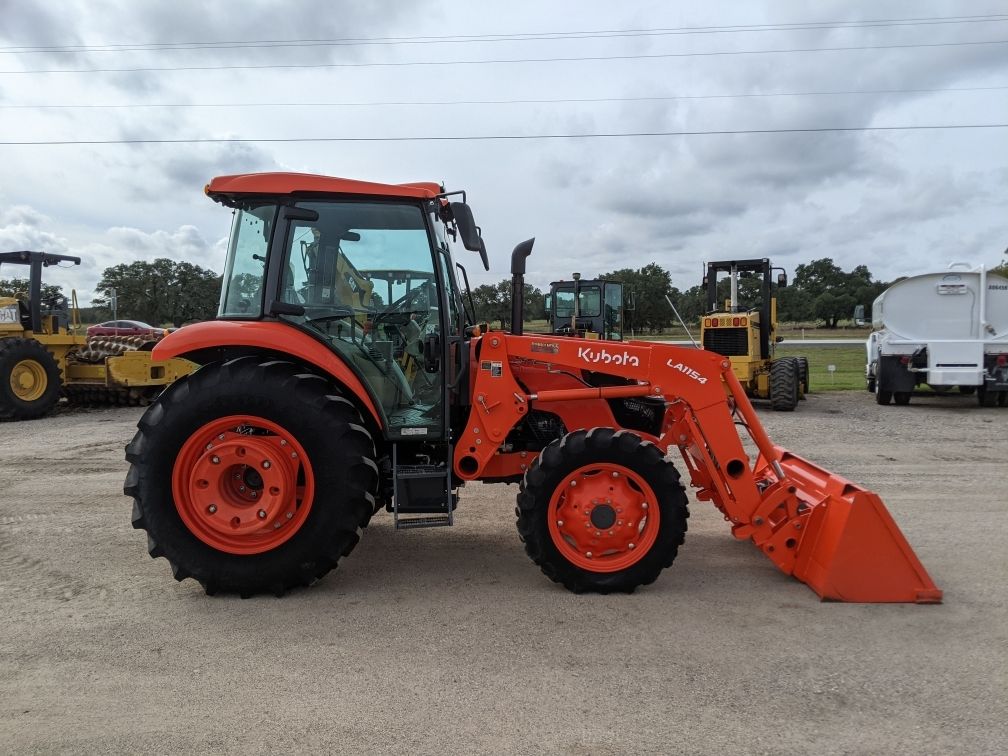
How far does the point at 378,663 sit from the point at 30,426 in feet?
35.3

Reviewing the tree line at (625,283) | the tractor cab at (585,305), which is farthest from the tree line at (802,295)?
the tractor cab at (585,305)

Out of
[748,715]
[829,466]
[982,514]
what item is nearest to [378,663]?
[748,715]

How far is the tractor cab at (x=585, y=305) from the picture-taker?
15680 millimetres

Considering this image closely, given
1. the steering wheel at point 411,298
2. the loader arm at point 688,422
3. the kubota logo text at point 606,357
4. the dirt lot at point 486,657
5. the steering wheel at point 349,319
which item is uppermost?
the steering wheel at point 411,298

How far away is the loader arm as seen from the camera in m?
4.15

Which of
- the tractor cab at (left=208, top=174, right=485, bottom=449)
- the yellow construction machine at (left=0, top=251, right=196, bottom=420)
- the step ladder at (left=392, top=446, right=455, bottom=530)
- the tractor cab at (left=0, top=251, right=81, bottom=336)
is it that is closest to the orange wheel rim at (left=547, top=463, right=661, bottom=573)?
the step ladder at (left=392, top=446, right=455, bottom=530)

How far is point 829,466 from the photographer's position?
307 inches

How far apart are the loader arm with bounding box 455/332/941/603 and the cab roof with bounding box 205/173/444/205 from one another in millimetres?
1149

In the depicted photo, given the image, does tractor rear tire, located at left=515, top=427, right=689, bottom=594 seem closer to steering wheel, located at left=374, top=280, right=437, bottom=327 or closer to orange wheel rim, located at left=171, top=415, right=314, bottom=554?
steering wheel, located at left=374, top=280, right=437, bottom=327

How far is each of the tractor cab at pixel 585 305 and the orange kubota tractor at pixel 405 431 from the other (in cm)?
1098


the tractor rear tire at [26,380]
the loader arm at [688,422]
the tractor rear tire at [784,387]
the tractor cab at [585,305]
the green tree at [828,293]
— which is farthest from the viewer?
the green tree at [828,293]

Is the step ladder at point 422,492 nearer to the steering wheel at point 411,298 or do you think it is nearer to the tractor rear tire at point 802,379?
the steering wheel at point 411,298

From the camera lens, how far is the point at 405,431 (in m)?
4.27

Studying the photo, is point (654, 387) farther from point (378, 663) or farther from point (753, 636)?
point (378, 663)
